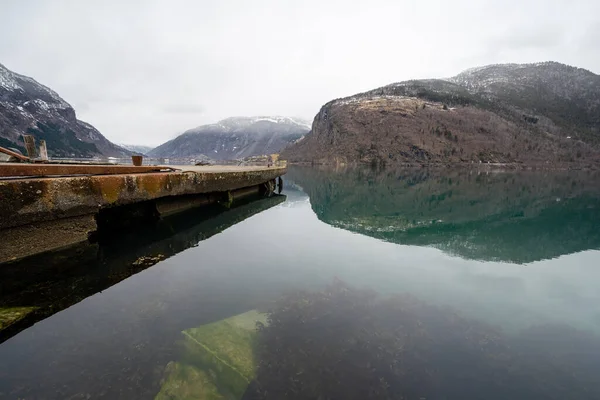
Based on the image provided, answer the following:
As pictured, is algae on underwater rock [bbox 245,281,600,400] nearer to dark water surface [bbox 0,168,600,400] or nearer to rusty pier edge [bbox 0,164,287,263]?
dark water surface [bbox 0,168,600,400]

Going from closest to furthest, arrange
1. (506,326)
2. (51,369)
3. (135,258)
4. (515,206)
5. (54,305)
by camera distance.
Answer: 1. (51,369)
2. (54,305)
3. (506,326)
4. (135,258)
5. (515,206)

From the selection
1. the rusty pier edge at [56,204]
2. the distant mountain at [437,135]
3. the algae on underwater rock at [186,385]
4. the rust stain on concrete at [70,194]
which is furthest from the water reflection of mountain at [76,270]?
the distant mountain at [437,135]

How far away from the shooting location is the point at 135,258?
257 inches

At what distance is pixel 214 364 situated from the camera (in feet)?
10.6

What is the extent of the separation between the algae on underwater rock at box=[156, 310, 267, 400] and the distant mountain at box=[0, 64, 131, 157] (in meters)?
169

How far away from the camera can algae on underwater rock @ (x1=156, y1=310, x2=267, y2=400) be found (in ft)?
9.35

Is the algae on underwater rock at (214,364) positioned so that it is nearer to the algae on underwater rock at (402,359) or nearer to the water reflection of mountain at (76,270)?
the algae on underwater rock at (402,359)

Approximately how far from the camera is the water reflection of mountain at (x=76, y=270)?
13.4 feet

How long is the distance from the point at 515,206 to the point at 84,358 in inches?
908

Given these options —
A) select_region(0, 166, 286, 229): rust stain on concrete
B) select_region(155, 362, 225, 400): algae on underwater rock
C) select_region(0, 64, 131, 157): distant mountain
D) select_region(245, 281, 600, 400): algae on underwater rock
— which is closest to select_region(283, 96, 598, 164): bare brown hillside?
select_region(0, 166, 286, 229): rust stain on concrete

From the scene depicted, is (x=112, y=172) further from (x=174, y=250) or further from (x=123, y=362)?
(x=123, y=362)

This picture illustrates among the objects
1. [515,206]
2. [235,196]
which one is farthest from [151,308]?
[515,206]

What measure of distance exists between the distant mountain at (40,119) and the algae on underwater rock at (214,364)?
169 m

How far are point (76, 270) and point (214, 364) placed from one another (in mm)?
3915
